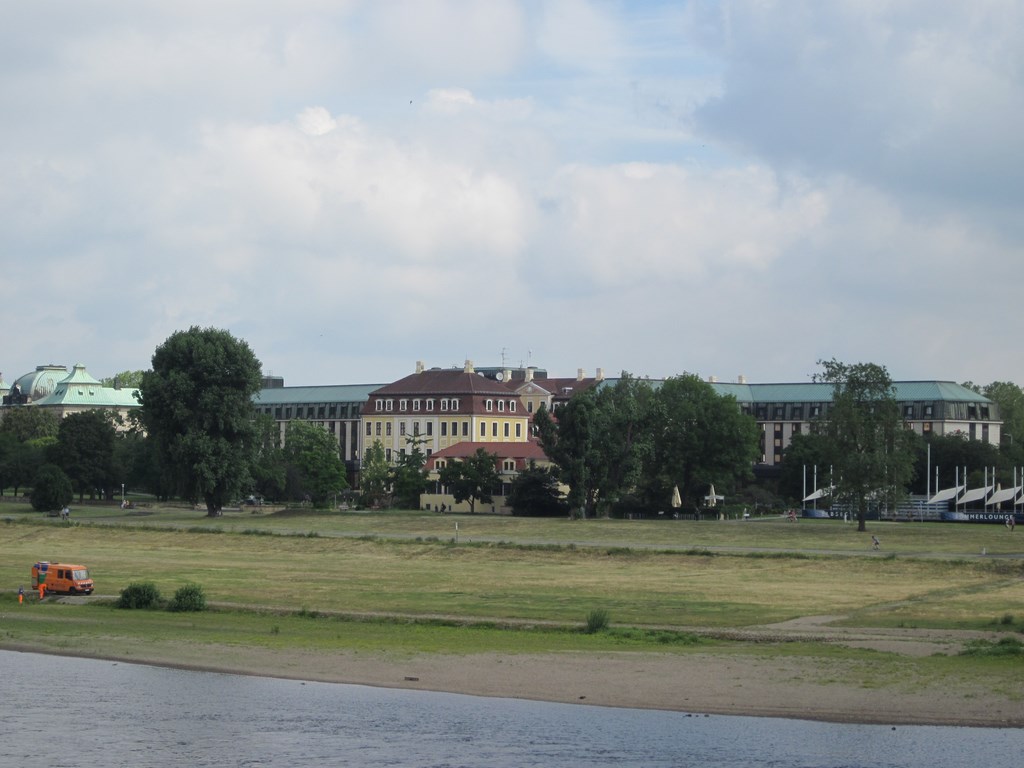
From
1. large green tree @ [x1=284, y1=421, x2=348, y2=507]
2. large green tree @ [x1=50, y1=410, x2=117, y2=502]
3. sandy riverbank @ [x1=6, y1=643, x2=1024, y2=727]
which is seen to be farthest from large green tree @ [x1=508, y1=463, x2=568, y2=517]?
sandy riverbank @ [x1=6, y1=643, x2=1024, y2=727]

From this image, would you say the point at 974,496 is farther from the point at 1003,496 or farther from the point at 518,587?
the point at 518,587

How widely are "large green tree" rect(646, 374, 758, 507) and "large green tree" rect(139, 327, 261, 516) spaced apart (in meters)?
44.2

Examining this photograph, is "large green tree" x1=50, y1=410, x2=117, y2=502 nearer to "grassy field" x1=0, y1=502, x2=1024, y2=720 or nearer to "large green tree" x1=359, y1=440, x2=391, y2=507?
"large green tree" x1=359, y1=440, x2=391, y2=507

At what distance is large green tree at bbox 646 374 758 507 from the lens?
157 metres

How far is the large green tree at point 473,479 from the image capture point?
158000mm

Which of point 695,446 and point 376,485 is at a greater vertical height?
point 695,446

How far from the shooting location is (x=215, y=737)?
36.2 metres

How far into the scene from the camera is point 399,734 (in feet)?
120

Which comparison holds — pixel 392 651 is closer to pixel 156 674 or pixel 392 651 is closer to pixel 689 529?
pixel 156 674

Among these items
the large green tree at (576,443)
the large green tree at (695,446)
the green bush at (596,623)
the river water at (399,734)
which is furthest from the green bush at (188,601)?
the large green tree at (695,446)

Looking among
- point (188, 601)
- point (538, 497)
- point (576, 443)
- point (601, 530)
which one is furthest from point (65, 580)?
point (538, 497)

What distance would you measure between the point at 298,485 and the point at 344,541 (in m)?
69.3

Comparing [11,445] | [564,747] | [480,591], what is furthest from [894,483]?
[11,445]

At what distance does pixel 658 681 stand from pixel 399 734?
9098mm
